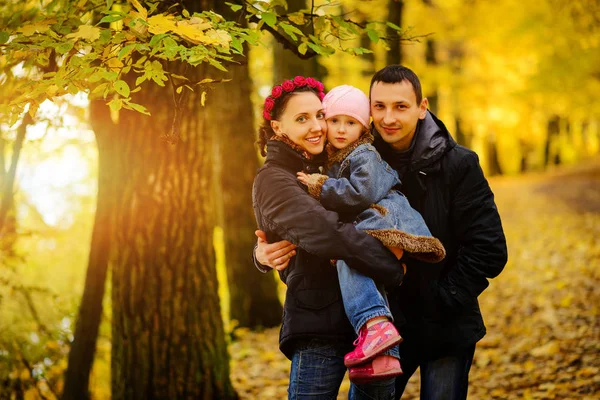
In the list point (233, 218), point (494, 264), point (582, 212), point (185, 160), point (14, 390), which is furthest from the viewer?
point (582, 212)

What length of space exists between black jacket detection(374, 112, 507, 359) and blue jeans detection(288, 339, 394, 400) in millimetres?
323

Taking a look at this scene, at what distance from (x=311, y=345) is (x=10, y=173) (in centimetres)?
384

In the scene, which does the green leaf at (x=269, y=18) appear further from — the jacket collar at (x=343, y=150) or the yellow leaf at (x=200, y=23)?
the jacket collar at (x=343, y=150)

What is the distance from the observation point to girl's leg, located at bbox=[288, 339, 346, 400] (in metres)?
2.42

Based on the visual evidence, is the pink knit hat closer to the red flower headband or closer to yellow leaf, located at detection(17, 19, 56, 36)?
the red flower headband

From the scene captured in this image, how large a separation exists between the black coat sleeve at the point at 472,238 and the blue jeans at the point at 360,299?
0.43 meters

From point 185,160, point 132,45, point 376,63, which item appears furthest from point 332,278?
point 376,63

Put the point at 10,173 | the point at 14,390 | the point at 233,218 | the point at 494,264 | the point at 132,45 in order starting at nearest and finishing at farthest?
the point at 132,45 < the point at 494,264 < the point at 14,390 < the point at 10,173 < the point at 233,218

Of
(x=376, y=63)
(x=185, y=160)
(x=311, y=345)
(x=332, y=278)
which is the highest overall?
(x=376, y=63)

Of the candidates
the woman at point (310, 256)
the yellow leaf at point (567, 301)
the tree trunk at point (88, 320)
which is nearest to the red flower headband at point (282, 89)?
the woman at point (310, 256)

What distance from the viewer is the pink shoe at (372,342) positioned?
2.24 meters

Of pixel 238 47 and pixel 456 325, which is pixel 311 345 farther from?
pixel 238 47

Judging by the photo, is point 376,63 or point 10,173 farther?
point 376,63

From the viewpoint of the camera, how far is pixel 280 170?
8.14 feet
